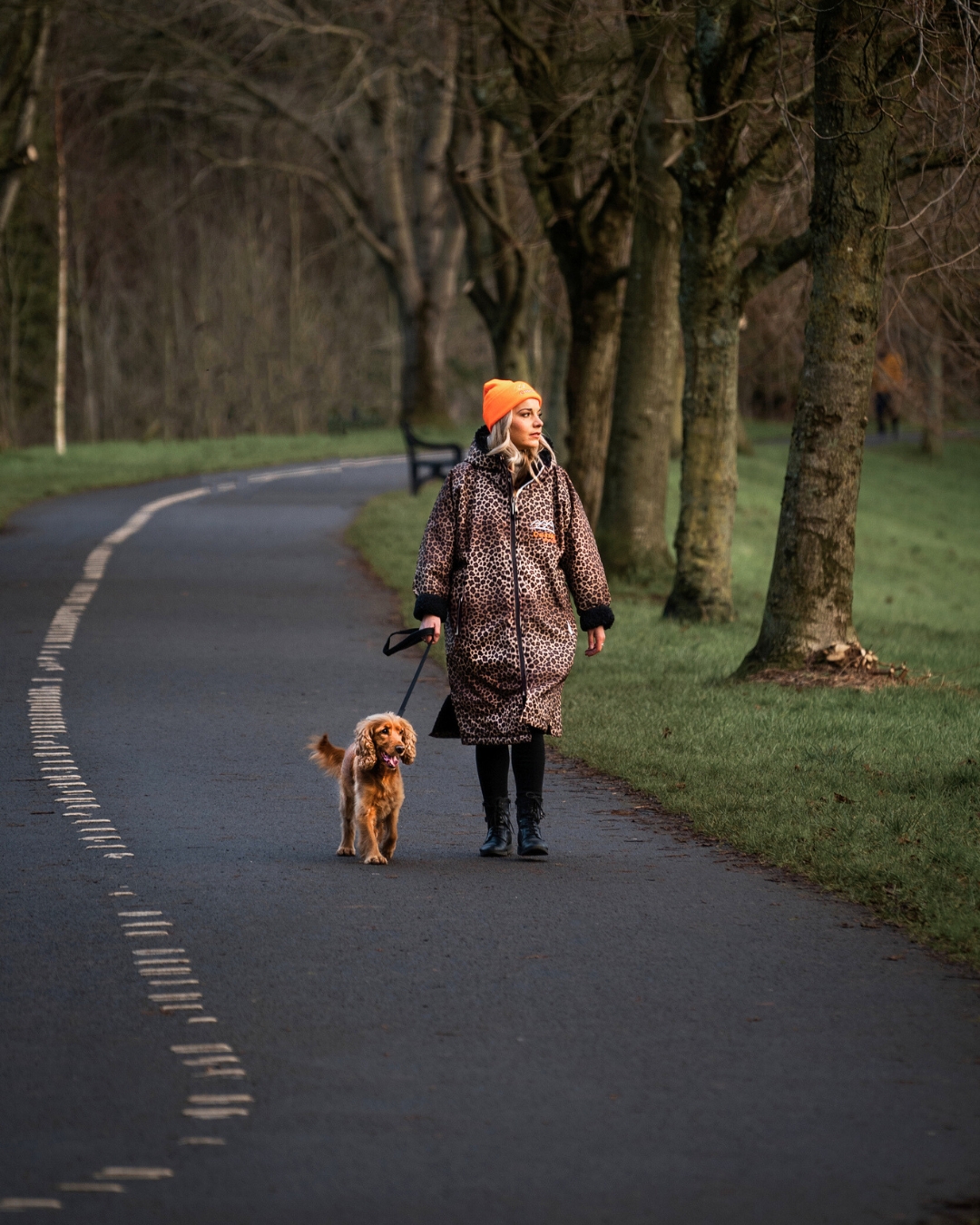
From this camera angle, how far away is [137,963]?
5.82m

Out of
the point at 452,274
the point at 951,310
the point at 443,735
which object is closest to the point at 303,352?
the point at 452,274

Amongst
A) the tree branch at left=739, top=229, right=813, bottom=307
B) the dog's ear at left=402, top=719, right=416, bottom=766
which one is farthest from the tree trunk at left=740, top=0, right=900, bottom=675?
the dog's ear at left=402, top=719, right=416, bottom=766

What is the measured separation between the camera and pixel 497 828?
24.9ft

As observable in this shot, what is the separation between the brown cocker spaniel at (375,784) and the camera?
23.2 feet

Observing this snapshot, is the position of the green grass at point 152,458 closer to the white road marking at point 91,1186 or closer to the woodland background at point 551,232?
the woodland background at point 551,232

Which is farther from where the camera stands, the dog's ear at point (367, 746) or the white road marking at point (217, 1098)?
the dog's ear at point (367, 746)

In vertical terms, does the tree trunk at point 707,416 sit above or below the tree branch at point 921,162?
below

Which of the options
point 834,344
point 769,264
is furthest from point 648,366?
point 834,344

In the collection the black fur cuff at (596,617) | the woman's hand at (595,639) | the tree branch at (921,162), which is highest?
the tree branch at (921,162)

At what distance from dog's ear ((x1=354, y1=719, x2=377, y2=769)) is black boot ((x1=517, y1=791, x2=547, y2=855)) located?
814mm

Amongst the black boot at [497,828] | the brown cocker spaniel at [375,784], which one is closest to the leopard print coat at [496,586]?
the black boot at [497,828]

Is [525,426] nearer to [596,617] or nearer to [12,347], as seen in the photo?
[596,617]

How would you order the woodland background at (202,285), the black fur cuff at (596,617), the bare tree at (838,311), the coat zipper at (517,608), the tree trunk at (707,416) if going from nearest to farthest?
the coat zipper at (517,608), the black fur cuff at (596,617), the bare tree at (838,311), the tree trunk at (707,416), the woodland background at (202,285)

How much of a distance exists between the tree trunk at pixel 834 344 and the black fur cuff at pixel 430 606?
5619 mm
